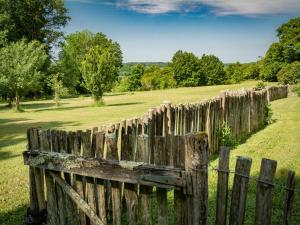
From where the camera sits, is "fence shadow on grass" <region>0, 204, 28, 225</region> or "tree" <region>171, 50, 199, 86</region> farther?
"tree" <region>171, 50, 199, 86</region>

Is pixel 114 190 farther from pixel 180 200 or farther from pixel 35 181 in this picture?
pixel 35 181

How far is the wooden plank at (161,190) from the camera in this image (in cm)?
365

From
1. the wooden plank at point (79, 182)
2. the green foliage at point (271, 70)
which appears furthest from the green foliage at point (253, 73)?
the wooden plank at point (79, 182)

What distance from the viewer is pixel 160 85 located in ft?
286

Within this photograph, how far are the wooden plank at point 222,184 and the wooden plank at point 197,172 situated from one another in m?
0.20

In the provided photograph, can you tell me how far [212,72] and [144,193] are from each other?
8640 centimetres

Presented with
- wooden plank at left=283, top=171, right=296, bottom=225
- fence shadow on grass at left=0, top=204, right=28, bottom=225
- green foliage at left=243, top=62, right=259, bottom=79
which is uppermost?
green foliage at left=243, top=62, right=259, bottom=79

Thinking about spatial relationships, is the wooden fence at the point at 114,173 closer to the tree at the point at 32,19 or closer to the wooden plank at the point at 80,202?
the wooden plank at the point at 80,202

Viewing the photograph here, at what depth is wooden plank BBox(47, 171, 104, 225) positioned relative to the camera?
14.1ft

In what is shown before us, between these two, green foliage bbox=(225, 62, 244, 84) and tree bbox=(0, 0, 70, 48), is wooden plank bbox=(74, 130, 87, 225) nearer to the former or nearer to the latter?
tree bbox=(0, 0, 70, 48)

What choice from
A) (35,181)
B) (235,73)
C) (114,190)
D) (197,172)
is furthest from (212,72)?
(197,172)

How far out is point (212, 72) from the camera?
87.7m

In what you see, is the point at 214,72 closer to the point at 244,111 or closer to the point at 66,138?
the point at 244,111

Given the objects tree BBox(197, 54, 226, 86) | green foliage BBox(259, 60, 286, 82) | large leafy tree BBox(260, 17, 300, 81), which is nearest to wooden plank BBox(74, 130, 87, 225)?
large leafy tree BBox(260, 17, 300, 81)
